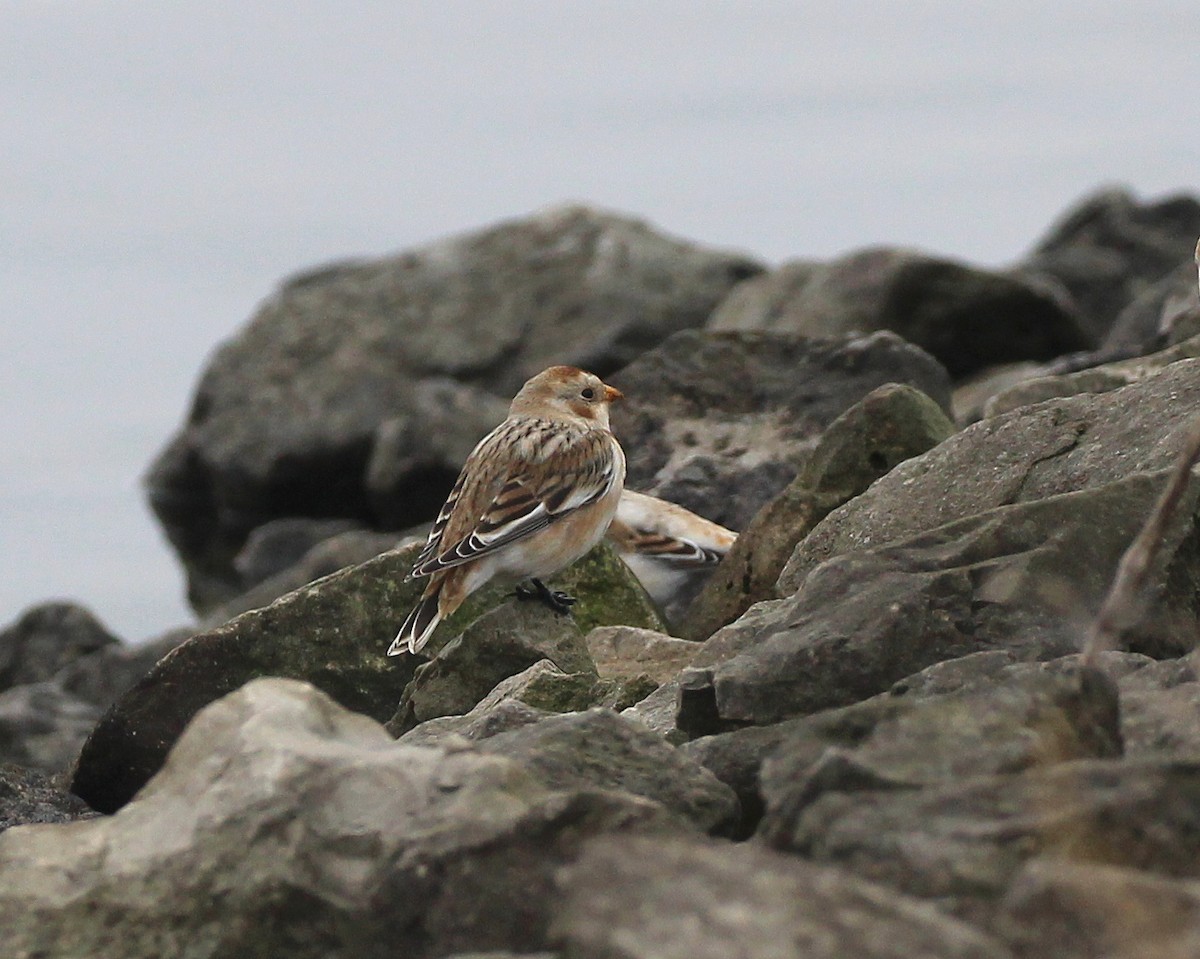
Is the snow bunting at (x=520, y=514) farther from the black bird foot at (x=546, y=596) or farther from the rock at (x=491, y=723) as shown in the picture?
the rock at (x=491, y=723)

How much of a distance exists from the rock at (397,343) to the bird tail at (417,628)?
10.9 m

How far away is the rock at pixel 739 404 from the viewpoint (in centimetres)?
1117

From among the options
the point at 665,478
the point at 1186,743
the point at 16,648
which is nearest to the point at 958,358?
the point at 665,478

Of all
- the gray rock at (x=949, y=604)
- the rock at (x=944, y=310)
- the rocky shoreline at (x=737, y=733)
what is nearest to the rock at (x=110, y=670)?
the rocky shoreline at (x=737, y=733)

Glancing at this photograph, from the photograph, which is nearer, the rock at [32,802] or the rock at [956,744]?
the rock at [956,744]

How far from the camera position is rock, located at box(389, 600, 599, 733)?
727 cm

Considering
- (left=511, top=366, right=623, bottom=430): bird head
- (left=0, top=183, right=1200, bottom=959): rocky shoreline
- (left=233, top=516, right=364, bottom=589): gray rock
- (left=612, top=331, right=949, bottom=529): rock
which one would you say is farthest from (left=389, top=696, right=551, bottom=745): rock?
(left=233, top=516, right=364, bottom=589): gray rock

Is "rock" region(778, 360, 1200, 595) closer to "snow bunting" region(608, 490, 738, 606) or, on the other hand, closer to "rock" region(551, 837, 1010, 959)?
"snow bunting" region(608, 490, 738, 606)

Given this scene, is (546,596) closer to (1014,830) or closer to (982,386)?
(1014,830)

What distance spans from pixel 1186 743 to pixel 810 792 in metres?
0.85

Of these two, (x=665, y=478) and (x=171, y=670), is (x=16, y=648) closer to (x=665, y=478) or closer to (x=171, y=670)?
(x=665, y=478)

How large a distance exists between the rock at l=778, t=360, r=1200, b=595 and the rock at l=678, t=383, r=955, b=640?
102 cm

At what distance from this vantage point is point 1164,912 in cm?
304

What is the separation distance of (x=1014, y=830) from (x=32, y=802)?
175 inches
